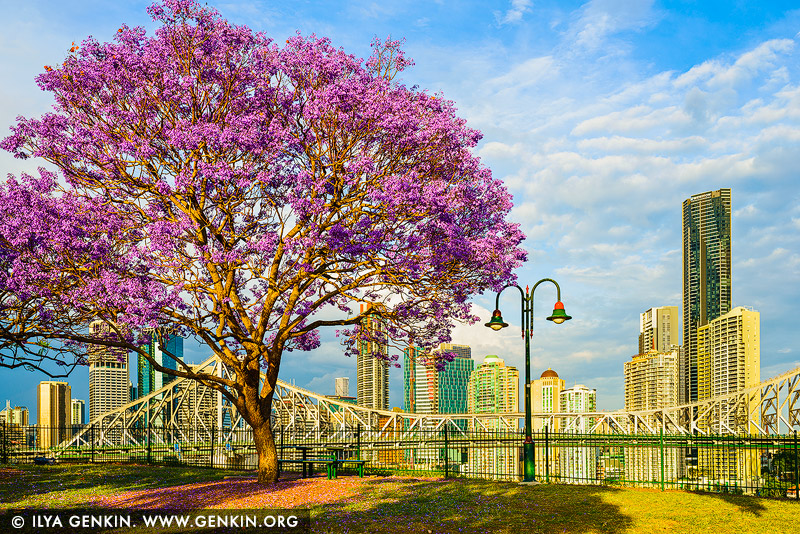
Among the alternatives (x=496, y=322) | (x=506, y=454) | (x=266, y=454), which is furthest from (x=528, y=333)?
(x=506, y=454)

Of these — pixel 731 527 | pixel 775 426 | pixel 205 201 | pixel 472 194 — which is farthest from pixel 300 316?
pixel 775 426

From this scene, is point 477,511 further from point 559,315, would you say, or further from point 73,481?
point 73,481

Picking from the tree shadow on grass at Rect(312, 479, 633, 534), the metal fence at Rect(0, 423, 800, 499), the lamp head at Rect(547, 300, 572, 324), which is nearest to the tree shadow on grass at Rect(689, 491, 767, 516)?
the metal fence at Rect(0, 423, 800, 499)

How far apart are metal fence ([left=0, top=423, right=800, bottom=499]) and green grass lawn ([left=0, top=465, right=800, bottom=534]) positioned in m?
2.20

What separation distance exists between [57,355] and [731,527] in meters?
23.4

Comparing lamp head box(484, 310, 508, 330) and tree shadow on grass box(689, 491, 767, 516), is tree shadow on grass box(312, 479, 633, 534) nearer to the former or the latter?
tree shadow on grass box(689, 491, 767, 516)

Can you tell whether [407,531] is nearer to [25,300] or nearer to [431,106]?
[431,106]

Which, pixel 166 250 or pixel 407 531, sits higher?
pixel 166 250

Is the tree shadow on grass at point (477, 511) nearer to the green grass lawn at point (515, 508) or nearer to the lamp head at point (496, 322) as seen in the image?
the green grass lawn at point (515, 508)

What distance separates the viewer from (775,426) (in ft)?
178

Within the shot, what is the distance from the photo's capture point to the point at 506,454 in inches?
1655

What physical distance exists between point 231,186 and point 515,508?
41.5 ft

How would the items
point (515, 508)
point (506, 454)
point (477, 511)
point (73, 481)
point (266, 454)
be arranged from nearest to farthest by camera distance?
1. point (477, 511)
2. point (515, 508)
3. point (266, 454)
4. point (73, 481)
5. point (506, 454)

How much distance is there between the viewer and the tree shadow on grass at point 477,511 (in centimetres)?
1453
